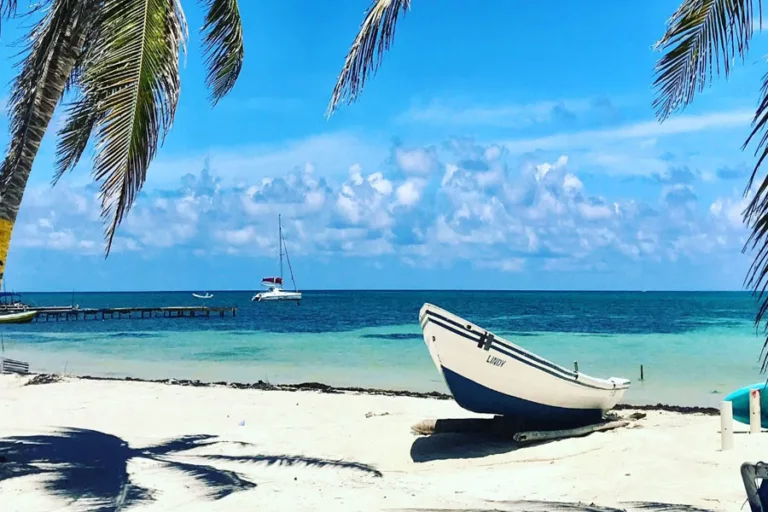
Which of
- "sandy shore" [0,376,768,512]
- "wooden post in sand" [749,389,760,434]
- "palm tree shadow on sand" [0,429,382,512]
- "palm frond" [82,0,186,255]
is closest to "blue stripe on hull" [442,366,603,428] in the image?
"sandy shore" [0,376,768,512]

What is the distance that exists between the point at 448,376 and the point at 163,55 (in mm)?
5860

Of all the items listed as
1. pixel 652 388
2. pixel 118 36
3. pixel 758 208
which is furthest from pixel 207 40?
pixel 652 388

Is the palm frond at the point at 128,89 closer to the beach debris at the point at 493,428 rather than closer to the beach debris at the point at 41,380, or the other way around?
the beach debris at the point at 493,428

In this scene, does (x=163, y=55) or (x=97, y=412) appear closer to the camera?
(x=163, y=55)

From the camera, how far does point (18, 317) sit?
5738 cm

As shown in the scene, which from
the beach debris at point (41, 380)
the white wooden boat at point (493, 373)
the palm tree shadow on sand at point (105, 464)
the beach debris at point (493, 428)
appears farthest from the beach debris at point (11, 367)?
the white wooden boat at point (493, 373)

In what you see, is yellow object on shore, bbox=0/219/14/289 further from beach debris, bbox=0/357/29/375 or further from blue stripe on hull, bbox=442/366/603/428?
beach debris, bbox=0/357/29/375

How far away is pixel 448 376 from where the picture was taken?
984cm

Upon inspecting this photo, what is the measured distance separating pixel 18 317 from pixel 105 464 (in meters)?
55.1

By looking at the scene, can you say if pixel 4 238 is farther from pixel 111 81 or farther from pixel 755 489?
pixel 755 489

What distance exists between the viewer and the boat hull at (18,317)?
184 ft

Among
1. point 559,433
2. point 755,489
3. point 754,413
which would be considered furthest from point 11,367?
point 755,489

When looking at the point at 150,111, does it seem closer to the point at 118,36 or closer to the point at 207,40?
the point at 118,36

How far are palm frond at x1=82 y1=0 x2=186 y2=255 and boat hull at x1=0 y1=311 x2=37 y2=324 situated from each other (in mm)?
56757
